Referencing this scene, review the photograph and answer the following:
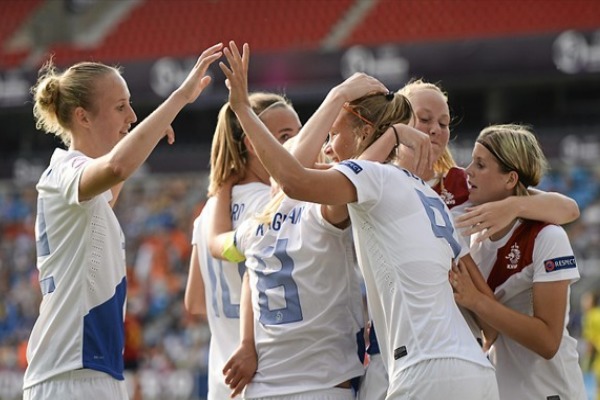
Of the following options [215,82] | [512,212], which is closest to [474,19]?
[215,82]

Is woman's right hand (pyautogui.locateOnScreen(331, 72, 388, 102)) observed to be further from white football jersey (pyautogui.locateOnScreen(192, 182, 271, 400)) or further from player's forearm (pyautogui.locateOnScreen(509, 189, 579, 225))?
white football jersey (pyautogui.locateOnScreen(192, 182, 271, 400))

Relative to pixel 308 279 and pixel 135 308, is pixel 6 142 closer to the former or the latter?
pixel 135 308

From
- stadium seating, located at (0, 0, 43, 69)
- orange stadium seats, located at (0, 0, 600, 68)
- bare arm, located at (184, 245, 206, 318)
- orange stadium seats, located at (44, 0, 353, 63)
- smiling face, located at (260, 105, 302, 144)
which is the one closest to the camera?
smiling face, located at (260, 105, 302, 144)

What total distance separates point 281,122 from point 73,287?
1.37 meters

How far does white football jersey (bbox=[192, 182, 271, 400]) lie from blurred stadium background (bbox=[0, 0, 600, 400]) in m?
7.69

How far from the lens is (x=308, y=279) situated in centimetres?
390

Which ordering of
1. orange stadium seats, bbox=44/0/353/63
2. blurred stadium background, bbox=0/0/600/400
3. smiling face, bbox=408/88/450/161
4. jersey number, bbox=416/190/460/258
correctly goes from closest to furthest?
jersey number, bbox=416/190/460/258
smiling face, bbox=408/88/450/161
blurred stadium background, bbox=0/0/600/400
orange stadium seats, bbox=44/0/353/63

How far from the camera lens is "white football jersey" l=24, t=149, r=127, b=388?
378cm

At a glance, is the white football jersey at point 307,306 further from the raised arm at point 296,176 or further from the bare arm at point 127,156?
the bare arm at point 127,156

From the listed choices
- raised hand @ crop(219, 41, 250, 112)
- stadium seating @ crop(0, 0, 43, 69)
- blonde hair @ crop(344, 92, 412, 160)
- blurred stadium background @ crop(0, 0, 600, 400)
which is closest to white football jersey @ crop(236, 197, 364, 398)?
blonde hair @ crop(344, 92, 412, 160)

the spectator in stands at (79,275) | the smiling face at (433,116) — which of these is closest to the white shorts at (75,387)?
the spectator in stands at (79,275)

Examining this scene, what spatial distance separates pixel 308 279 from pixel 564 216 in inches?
41.3

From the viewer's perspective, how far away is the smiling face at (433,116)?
430 centimetres

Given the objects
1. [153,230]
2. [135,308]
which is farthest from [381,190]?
[153,230]
